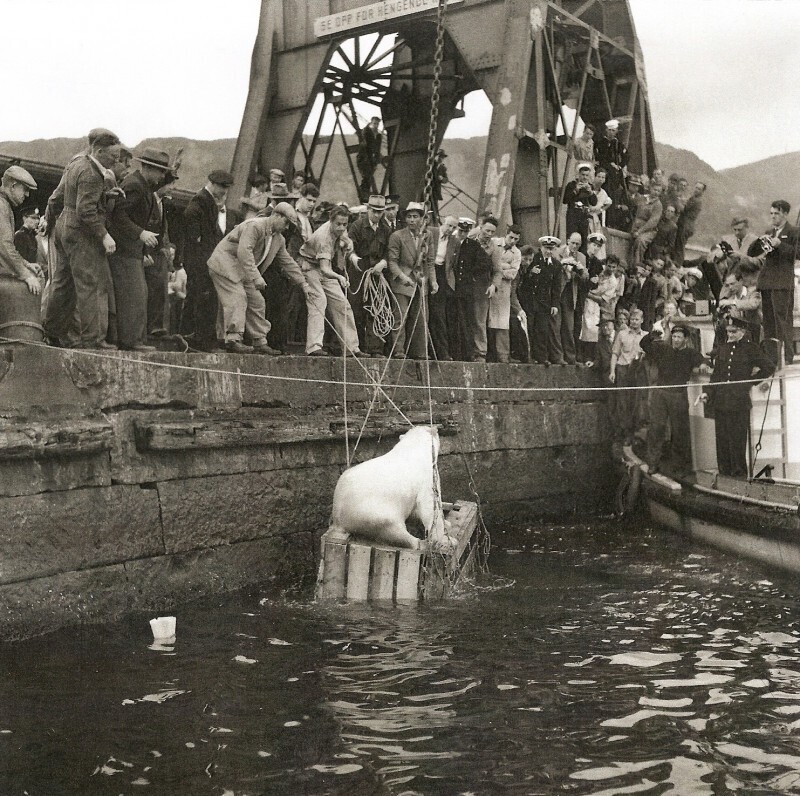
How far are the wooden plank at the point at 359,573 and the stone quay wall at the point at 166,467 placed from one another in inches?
46.6

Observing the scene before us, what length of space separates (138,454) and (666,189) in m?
13.0

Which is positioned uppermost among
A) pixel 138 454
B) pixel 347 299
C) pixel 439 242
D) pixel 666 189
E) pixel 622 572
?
pixel 666 189

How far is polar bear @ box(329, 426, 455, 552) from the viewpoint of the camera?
7438mm

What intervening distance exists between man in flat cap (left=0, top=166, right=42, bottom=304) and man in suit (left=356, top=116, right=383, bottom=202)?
1076 cm

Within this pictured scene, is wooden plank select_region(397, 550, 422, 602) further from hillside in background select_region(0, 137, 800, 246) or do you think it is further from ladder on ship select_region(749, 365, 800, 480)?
hillside in background select_region(0, 137, 800, 246)

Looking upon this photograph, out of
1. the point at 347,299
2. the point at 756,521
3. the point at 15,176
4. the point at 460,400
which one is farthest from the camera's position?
the point at 460,400

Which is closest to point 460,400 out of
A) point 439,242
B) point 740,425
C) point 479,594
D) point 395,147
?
point 439,242

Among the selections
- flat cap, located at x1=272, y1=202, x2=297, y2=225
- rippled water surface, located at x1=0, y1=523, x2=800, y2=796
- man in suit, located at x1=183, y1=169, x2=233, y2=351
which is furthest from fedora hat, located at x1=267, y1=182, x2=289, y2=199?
rippled water surface, located at x1=0, y1=523, x2=800, y2=796

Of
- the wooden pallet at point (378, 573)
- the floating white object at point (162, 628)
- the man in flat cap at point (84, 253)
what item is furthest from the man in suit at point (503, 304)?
the floating white object at point (162, 628)

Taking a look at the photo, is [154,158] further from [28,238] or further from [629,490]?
[629,490]

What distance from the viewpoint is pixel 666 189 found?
1767 cm

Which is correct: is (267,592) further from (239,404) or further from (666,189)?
(666,189)

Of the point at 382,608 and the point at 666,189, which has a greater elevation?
the point at 666,189

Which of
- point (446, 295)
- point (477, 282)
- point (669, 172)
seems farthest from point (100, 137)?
point (669, 172)
